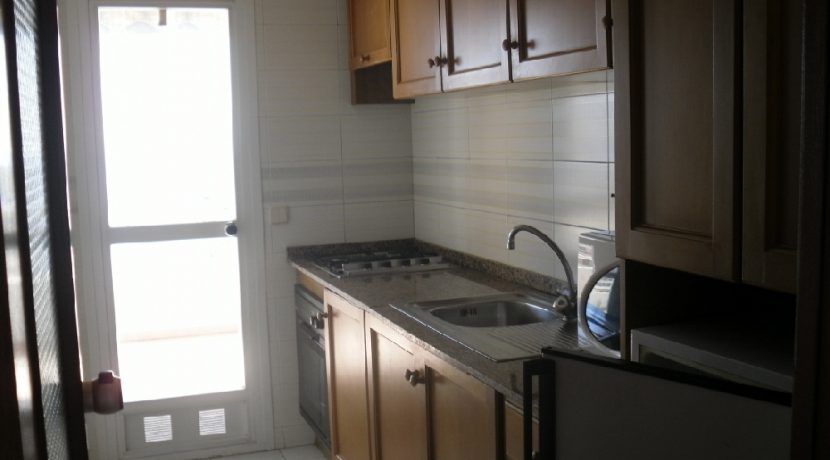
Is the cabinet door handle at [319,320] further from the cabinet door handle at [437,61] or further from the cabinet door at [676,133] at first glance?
the cabinet door at [676,133]

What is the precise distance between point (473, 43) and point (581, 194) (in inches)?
22.3

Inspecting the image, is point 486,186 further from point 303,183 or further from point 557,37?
point 557,37

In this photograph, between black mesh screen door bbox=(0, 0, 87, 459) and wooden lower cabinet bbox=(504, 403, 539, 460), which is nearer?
black mesh screen door bbox=(0, 0, 87, 459)

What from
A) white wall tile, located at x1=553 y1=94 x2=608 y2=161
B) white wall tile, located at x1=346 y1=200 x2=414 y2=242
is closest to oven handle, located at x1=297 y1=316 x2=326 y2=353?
white wall tile, located at x1=346 y1=200 x2=414 y2=242

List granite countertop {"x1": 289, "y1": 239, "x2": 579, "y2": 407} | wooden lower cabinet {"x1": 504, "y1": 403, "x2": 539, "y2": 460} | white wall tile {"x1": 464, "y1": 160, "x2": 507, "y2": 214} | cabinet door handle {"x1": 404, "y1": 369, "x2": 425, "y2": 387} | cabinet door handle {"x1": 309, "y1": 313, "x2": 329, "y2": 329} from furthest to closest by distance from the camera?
cabinet door handle {"x1": 309, "y1": 313, "x2": 329, "y2": 329} → white wall tile {"x1": 464, "y1": 160, "x2": 507, "y2": 214} → cabinet door handle {"x1": 404, "y1": 369, "x2": 425, "y2": 387} → granite countertop {"x1": 289, "y1": 239, "x2": 579, "y2": 407} → wooden lower cabinet {"x1": 504, "y1": 403, "x2": 539, "y2": 460}

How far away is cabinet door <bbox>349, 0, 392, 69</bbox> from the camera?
11.7 ft

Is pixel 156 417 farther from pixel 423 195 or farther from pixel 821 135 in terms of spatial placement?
pixel 821 135

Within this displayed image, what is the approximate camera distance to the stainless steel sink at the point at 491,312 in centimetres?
294

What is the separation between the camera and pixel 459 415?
2.31 metres

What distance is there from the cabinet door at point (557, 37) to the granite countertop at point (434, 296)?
706mm

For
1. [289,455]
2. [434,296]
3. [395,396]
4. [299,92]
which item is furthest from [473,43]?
[289,455]


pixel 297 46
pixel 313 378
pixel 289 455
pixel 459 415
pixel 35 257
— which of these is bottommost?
pixel 289 455

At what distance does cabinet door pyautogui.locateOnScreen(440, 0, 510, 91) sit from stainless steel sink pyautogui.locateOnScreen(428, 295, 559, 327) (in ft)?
2.31

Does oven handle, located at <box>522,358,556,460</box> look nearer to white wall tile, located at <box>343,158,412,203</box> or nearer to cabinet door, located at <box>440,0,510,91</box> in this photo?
cabinet door, located at <box>440,0,510,91</box>
